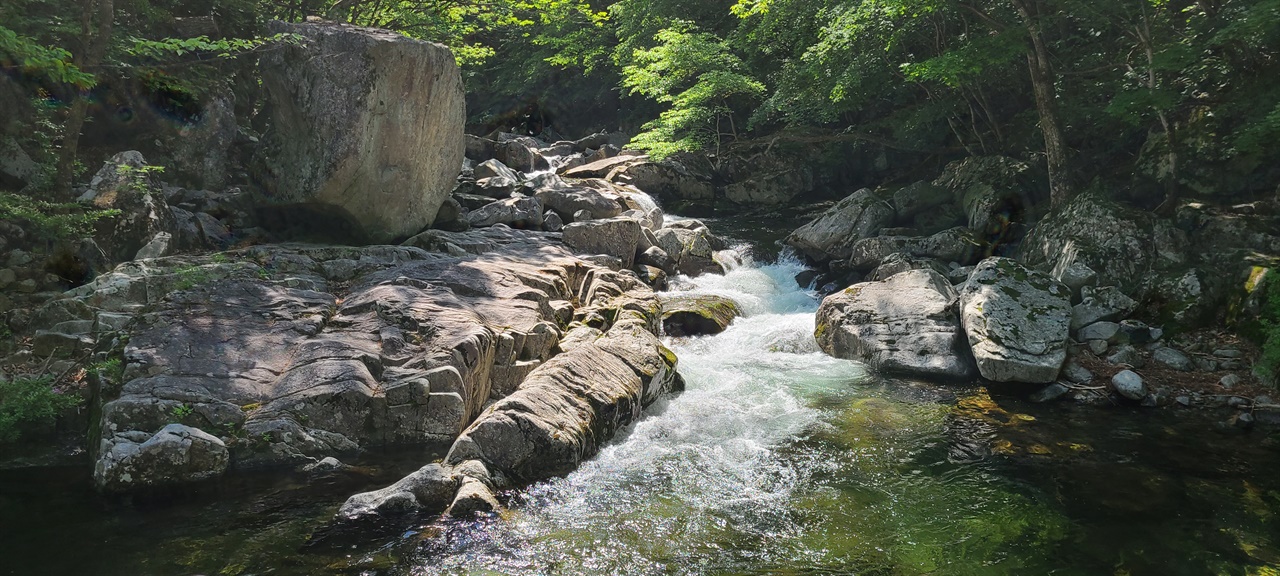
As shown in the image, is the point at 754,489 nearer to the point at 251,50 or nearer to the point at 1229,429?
the point at 1229,429

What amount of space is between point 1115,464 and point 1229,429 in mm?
2140

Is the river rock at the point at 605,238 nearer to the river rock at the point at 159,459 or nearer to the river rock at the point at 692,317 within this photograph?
the river rock at the point at 692,317

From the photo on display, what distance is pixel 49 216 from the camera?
9922 millimetres

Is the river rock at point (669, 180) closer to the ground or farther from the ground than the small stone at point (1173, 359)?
farther from the ground

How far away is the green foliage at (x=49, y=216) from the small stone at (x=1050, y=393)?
1333cm

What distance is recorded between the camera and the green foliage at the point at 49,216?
30.6ft

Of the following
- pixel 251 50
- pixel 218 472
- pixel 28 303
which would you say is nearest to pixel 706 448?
pixel 218 472

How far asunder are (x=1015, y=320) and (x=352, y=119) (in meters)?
11.4

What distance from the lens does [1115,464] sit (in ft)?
25.0

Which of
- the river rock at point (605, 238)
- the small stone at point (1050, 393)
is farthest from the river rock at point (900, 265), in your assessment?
the river rock at point (605, 238)

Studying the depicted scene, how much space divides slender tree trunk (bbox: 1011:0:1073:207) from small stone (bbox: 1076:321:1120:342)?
414cm

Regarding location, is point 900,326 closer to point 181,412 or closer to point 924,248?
point 924,248

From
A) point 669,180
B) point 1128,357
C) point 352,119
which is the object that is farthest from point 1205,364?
point 669,180

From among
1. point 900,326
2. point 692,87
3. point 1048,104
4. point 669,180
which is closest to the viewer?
point 900,326
